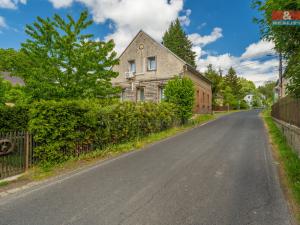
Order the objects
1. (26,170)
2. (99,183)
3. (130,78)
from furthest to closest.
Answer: (130,78)
(26,170)
(99,183)

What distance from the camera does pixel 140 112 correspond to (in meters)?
10.3

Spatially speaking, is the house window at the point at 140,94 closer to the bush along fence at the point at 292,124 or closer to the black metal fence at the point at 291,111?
the black metal fence at the point at 291,111

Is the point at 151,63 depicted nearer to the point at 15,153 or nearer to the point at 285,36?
the point at 15,153

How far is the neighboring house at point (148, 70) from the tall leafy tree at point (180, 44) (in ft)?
80.5

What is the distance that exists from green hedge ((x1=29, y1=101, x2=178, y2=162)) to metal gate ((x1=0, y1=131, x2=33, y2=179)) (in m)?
0.24

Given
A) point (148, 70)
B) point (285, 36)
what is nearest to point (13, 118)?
point (285, 36)

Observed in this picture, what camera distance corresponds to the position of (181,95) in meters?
14.8

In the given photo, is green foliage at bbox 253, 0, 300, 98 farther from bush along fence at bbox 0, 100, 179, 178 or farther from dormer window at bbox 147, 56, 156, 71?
dormer window at bbox 147, 56, 156, 71

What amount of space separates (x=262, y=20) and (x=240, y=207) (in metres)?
3.85

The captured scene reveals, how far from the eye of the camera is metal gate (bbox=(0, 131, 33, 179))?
502 centimetres

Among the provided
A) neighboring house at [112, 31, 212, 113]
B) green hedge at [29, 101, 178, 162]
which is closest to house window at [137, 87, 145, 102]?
neighboring house at [112, 31, 212, 113]

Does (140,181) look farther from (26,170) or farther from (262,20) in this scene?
(262,20)

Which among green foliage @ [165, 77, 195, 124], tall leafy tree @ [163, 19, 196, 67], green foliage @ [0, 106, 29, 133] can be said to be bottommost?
green foliage @ [0, 106, 29, 133]

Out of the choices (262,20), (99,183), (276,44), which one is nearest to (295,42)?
(276,44)
